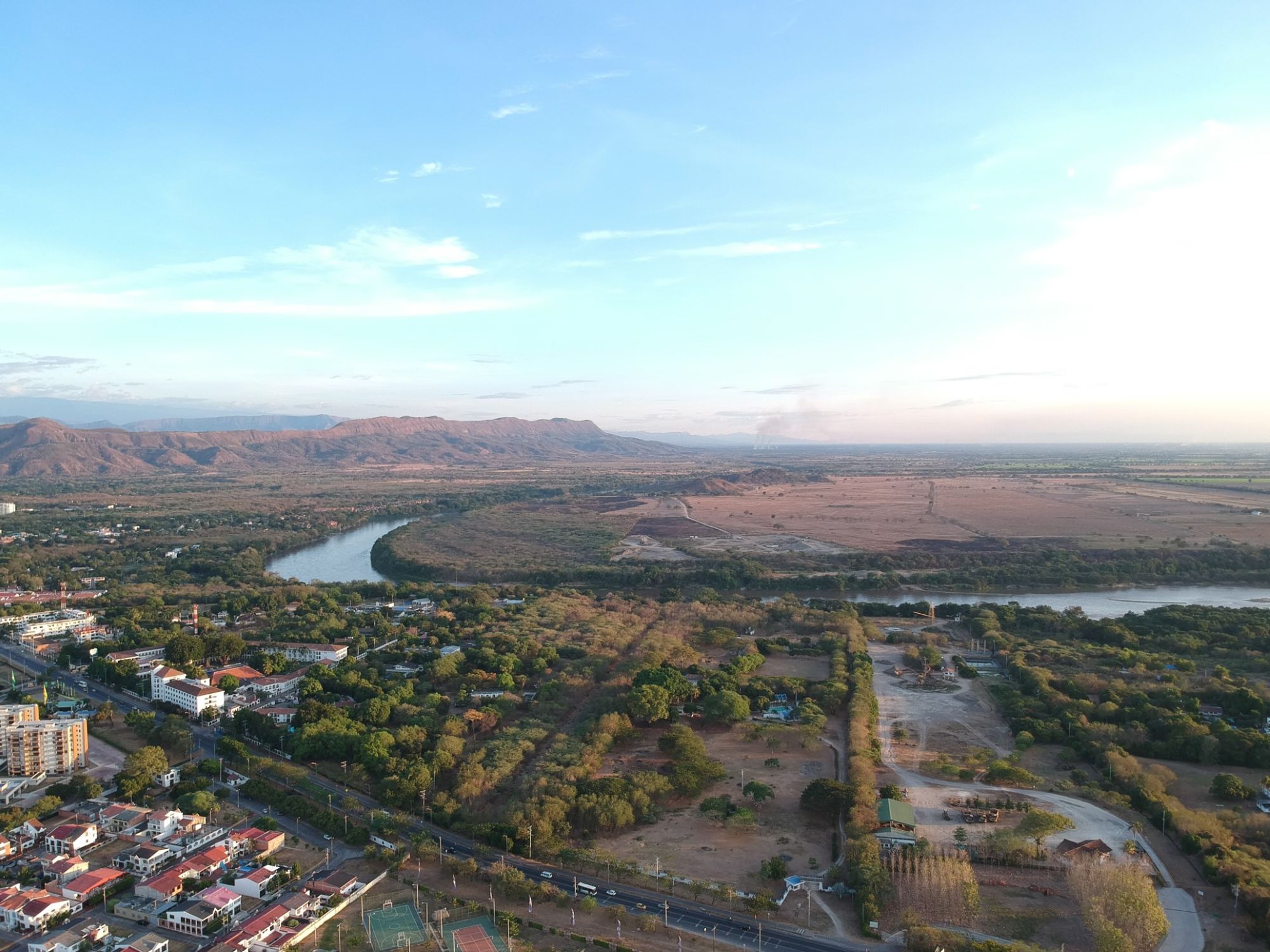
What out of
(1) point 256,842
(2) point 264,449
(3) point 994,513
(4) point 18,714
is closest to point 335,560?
(4) point 18,714

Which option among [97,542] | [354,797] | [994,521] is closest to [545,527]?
[97,542]

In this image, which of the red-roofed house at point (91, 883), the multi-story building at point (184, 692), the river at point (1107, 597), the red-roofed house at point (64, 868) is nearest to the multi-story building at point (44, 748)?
the multi-story building at point (184, 692)

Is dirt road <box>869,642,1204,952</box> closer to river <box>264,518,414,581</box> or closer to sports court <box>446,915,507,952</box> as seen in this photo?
sports court <box>446,915,507,952</box>

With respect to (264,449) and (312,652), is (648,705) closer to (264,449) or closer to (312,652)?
(312,652)

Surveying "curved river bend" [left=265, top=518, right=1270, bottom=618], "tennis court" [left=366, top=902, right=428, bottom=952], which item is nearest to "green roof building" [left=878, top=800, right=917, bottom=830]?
"tennis court" [left=366, top=902, right=428, bottom=952]

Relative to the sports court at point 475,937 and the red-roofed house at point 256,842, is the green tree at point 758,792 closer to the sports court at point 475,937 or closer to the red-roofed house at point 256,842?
the sports court at point 475,937

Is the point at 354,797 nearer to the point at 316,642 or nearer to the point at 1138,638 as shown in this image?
the point at 316,642
